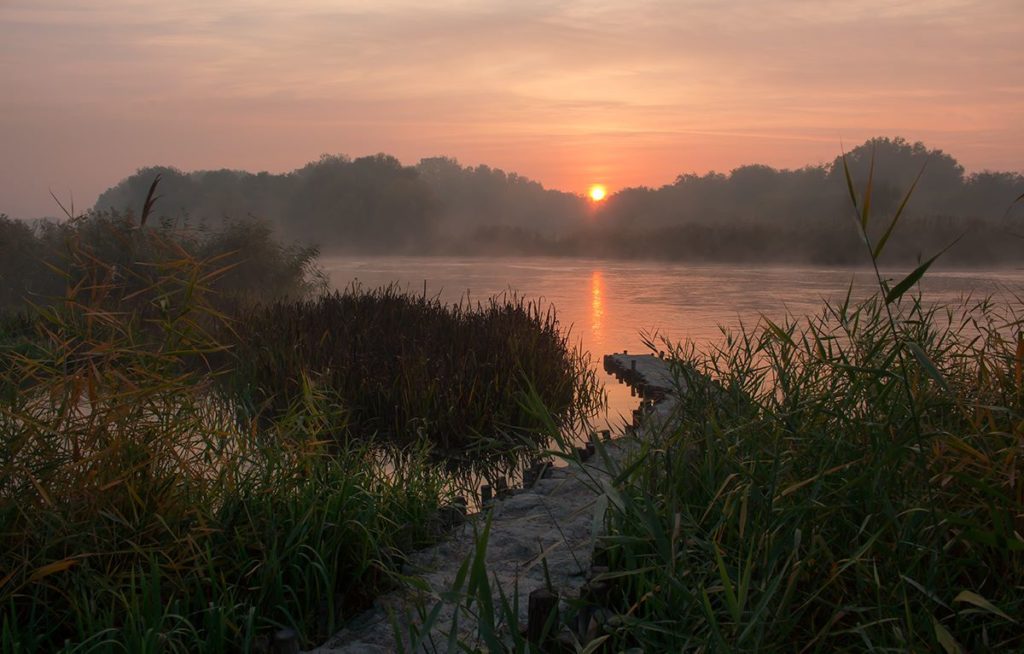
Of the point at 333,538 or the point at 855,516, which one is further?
the point at 333,538

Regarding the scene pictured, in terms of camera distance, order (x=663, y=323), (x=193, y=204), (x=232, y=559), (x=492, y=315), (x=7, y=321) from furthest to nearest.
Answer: (x=193, y=204), (x=663, y=323), (x=7, y=321), (x=492, y=315), (x=232, y=559)

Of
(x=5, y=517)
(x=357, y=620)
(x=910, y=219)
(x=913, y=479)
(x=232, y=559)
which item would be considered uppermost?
(x=910, y=219)

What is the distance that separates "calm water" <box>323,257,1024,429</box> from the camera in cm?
1410

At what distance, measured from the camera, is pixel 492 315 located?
10578mm

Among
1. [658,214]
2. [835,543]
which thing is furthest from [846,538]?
[658,214]

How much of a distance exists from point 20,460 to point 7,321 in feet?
29.3

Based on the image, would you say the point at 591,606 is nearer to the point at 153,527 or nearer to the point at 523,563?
the point at 523,563

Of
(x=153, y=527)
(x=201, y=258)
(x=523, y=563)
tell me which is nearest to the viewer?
(x=153, y=527)

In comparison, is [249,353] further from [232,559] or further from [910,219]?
[910,219]

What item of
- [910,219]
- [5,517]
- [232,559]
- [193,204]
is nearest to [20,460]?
[5,517]

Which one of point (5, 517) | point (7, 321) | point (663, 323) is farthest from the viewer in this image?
point (663, 323)

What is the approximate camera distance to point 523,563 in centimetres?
427

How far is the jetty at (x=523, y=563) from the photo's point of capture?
2920mm

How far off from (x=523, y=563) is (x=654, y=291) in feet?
59.6
